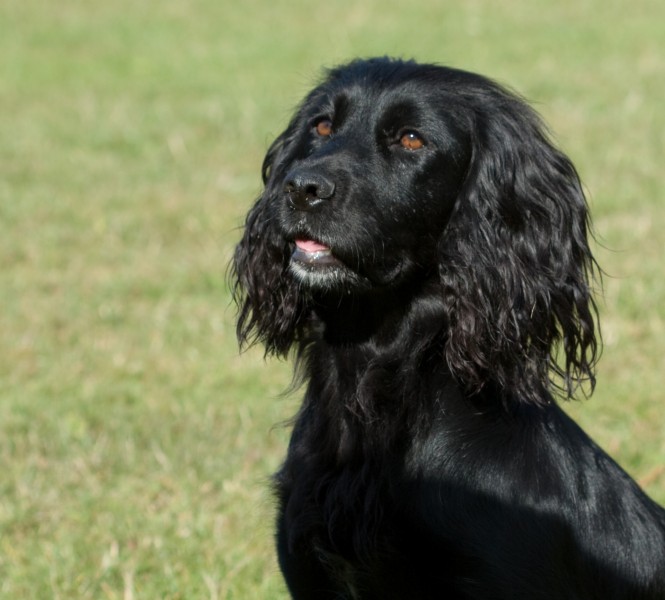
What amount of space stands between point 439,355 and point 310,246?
53cm

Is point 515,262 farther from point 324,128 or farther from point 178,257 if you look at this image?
point 178,257

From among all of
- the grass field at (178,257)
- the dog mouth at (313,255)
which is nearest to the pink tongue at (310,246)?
the dog mouth at (313,255)

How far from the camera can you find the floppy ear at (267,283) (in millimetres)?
4137

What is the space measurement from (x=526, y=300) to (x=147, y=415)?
2.66 meters

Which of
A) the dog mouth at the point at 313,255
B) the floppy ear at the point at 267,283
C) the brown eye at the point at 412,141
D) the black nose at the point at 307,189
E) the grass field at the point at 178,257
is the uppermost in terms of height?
the brown eye at the point at 412,141

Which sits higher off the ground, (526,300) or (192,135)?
(526,300)

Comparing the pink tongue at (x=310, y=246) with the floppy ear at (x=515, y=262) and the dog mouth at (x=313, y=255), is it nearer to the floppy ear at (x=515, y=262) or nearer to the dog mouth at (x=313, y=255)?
the dog mouth at (x=313, y=255)

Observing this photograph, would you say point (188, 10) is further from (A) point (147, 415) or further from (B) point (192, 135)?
(A) point (147, 415)

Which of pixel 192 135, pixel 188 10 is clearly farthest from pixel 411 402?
pixel 188 10

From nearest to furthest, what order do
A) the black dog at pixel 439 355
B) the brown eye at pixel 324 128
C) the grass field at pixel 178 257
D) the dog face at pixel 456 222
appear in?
the black dog at pixel 439 355 → the dog face at pixel 456 222 → the brown eye at pixel 324 128 → the grass field at pixel 178 257

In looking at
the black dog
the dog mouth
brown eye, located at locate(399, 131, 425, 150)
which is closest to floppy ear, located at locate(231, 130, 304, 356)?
the black dog

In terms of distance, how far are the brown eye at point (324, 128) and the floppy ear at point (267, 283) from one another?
230 mm

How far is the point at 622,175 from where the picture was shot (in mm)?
9789

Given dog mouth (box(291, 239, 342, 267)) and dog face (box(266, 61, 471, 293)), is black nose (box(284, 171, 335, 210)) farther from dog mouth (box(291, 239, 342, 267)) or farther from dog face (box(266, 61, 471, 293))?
dog mouth (box(291, 239, 342, 267))
